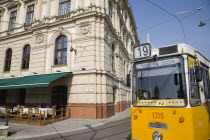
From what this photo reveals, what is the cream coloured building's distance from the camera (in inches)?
508

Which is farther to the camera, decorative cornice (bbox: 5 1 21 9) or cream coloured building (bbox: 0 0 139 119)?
decorative cornice (bbox: 5 1 21 9)

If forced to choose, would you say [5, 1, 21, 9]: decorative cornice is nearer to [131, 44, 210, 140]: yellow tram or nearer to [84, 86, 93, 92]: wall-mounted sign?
[84, 86, 93, 92]: wall-mounted sign

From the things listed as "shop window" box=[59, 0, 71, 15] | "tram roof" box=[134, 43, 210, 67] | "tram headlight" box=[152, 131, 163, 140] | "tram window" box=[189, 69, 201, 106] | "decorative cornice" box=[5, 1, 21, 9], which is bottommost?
"tram headlight" box=[152, 131, 163, 140]

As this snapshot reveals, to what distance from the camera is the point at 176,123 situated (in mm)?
3850

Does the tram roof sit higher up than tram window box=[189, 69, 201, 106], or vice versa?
the tram roof

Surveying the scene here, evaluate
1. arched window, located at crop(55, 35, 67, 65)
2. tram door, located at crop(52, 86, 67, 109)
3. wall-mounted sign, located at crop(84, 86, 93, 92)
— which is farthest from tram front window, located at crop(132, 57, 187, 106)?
arched window, located at crop(55, 35, 67, 65)

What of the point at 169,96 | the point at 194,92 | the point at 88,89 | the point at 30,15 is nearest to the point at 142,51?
the point at 169,96

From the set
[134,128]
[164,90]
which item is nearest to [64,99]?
[134,128]

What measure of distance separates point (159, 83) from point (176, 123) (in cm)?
116

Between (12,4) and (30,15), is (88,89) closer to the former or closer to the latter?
(30,15)

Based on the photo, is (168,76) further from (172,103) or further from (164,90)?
(172,103)

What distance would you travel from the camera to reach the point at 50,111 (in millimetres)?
11492

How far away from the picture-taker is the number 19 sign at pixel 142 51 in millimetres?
4845

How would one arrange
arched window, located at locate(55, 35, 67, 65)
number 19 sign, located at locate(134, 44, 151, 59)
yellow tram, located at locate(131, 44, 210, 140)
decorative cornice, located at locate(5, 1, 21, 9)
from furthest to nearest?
decorative cornice, located at locate(5, 1, 21, 9) → arched window, located at locate(55, 35, 67, 65) → number 19 sign, located at locate(134, 44, 151, 59) → yellow tram, located at locate(131, 44, 210, 140)
